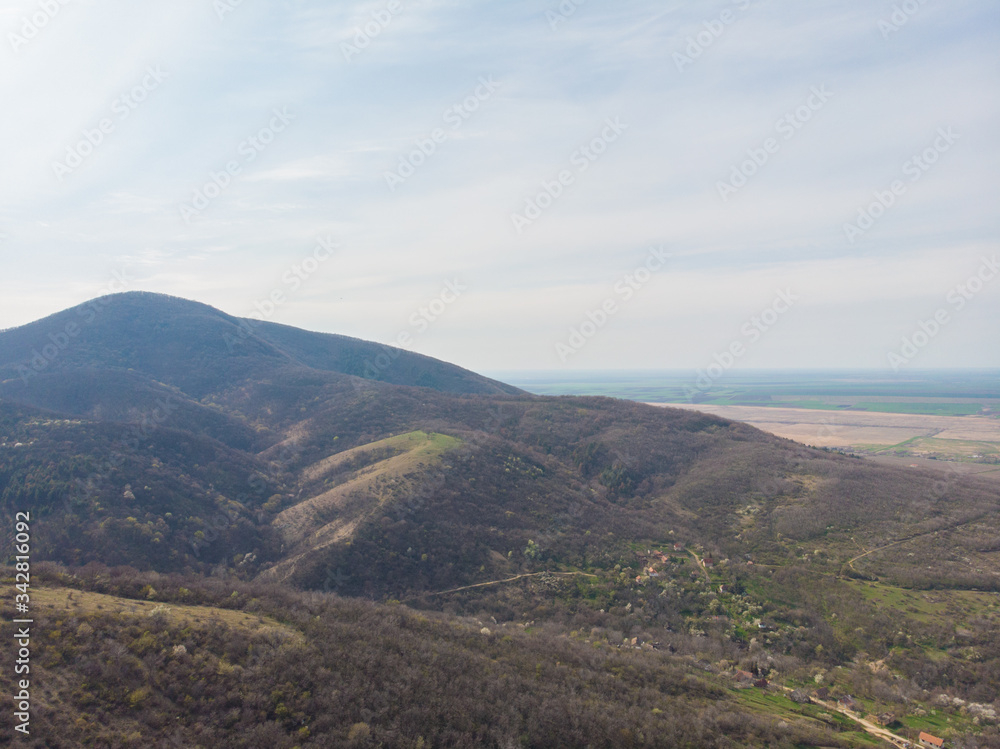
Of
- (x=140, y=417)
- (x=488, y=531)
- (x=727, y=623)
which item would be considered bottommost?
(x=727, y=623)

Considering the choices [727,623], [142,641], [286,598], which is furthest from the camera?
[727,623]

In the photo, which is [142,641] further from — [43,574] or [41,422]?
[41,422]

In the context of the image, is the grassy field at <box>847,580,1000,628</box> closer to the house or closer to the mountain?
the mountain

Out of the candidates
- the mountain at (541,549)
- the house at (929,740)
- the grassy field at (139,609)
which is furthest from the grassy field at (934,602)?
the grassy field at (139,609)

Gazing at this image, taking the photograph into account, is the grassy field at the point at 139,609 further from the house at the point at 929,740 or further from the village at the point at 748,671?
the house at the point at 929,740

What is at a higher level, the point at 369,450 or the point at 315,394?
the point at 315,394

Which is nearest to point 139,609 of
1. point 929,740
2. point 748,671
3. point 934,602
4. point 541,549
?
point 541,549

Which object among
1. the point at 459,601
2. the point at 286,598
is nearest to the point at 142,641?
the point at 286,598

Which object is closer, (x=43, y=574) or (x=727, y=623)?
(x=43, y=574)
